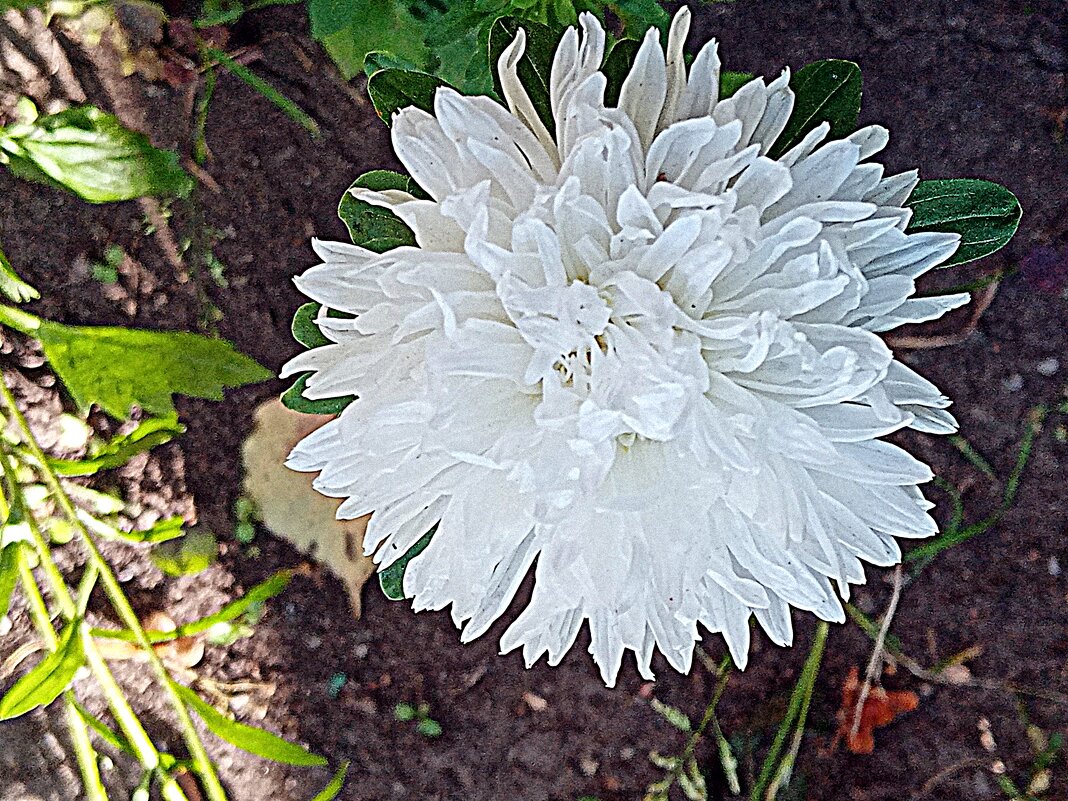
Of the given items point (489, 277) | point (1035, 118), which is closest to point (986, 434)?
point (1035, 118)

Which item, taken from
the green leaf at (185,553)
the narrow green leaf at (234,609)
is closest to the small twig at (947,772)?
the narrow green leaf at (234,609)

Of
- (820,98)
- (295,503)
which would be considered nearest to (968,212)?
(820,98)

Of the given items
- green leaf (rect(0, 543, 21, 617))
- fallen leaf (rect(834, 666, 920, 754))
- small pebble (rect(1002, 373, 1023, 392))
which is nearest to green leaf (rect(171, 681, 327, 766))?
green leaf (rect(0, 543, 21, 617))

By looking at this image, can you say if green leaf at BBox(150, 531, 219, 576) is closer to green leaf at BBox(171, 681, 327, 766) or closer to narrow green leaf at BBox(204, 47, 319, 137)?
green leaf at BBox(171, 681, 327, 766)

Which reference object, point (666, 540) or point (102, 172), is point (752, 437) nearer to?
point (666, 540)

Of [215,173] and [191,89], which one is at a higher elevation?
[191,89]
